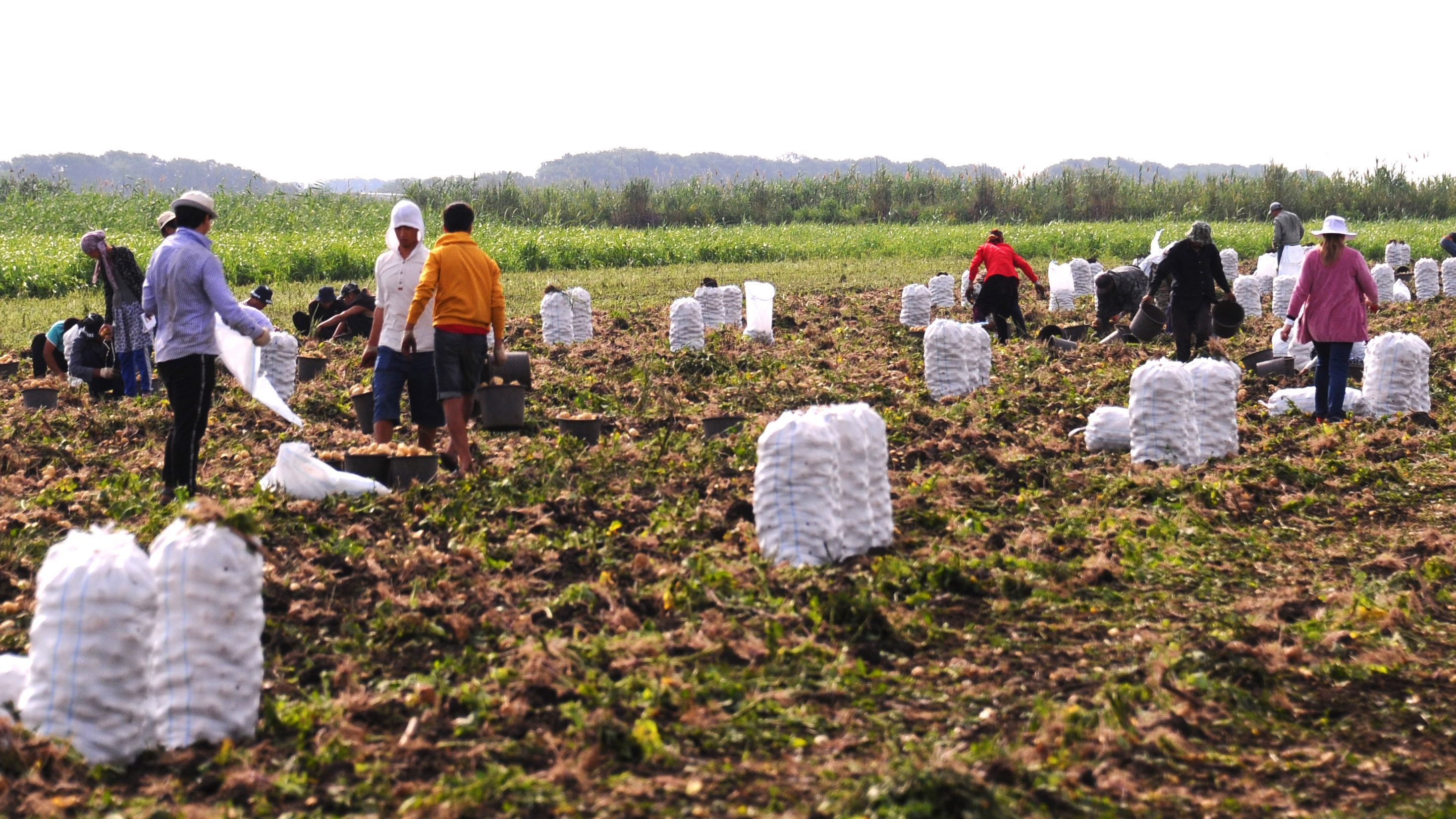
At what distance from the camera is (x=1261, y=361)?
36.1ft

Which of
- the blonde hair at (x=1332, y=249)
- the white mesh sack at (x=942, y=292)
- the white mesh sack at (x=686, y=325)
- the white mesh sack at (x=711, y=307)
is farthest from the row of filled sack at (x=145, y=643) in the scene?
the white mesh sack at (x=942, y=292)

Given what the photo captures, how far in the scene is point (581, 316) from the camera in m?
13.2

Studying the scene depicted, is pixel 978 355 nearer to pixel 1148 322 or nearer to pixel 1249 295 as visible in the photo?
pixel 1148 322

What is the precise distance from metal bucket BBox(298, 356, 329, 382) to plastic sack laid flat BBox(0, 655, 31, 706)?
6763 millimetres

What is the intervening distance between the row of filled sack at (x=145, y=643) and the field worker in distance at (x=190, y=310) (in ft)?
8.63

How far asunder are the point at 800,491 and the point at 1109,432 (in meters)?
3.42

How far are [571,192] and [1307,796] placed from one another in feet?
121

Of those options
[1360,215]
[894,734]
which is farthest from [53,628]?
[1360,215]

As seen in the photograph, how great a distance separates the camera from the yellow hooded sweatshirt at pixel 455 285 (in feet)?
21.9

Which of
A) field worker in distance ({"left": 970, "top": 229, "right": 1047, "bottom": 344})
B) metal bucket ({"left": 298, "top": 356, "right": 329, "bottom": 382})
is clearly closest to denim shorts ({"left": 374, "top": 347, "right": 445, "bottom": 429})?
metal bucket ({"left": 298, "top": 356, "right": 329, "bottom": 382})

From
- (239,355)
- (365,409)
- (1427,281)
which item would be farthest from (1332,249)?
(1427,281)

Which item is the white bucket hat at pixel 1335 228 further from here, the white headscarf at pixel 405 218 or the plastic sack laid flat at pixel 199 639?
the plastic sack laid flat at pixel 199 639

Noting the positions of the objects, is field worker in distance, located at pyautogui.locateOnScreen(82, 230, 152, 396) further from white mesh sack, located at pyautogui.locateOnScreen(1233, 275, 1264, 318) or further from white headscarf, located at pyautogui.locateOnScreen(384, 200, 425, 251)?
white mesh sack, located at pyautogui.locateOnScreen(1233, 275, 1264, 318)

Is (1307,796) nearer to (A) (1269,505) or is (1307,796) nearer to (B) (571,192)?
(A) (1269,505)
